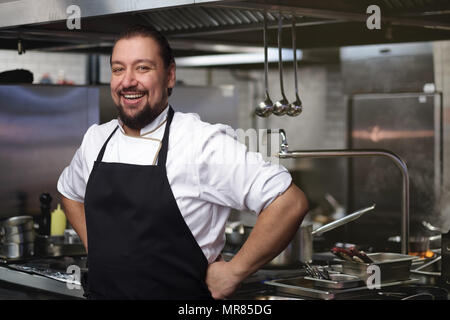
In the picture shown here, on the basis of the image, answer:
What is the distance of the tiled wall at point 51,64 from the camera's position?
8.05 m

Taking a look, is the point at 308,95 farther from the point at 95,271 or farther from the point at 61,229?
the point at 95,271

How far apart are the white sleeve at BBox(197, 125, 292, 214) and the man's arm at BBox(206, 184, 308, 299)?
1.3 inches

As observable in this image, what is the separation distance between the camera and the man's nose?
239 cm

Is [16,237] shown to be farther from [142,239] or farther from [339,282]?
[339,282]

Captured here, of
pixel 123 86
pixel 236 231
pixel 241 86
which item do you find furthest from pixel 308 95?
pixel 123 86

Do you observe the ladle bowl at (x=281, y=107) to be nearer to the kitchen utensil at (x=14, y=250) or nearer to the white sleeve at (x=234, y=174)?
the white sleeve at (x=234, y=174)

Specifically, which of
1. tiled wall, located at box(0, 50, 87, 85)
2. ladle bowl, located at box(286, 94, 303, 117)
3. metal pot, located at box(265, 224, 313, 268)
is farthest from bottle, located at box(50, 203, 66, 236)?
tiled wall, located at box(0, 50, 87, 85)

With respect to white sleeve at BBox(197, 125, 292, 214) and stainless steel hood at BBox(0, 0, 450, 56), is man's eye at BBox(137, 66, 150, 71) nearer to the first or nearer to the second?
white sleeve at BBox(197, 125, 292, 214)

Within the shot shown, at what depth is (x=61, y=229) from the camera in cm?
408

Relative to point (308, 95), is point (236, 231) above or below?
below

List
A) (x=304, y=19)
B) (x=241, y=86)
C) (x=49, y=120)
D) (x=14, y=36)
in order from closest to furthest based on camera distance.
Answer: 1. (x=304, y=19)
2. (x=14, y=36)
3. (x=49, y=120)
4. (x=241, y=86)
